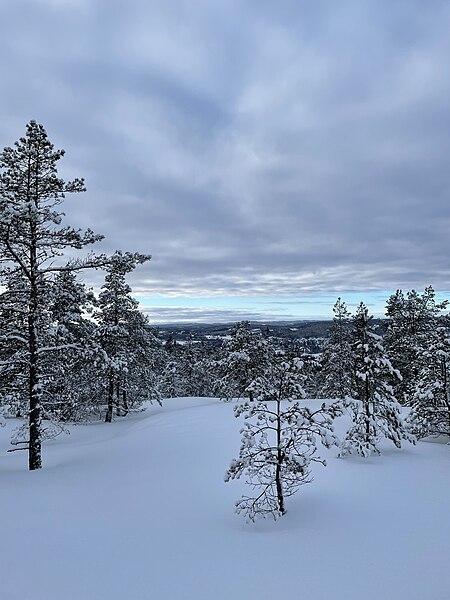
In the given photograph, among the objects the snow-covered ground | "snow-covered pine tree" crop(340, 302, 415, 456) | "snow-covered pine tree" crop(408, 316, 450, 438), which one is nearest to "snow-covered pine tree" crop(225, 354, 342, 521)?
the snow-covered ground

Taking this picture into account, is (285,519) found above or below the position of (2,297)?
below

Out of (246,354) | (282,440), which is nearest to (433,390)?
(282,440)

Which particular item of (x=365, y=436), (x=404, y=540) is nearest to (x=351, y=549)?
(x=404, y=540)

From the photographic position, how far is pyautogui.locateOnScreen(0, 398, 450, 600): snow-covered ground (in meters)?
4.73

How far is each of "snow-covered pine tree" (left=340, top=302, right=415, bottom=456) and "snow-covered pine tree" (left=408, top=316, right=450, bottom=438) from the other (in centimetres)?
312

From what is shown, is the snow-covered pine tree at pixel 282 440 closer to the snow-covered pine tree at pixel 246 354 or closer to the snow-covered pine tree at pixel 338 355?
the snow-covered pine tree at pixel 246 354

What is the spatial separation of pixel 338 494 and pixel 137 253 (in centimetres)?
911

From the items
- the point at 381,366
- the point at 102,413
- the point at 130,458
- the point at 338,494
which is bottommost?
the point at 102,413

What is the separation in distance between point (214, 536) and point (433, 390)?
43.9 feet

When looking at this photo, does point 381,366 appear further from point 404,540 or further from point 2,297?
point 2,297

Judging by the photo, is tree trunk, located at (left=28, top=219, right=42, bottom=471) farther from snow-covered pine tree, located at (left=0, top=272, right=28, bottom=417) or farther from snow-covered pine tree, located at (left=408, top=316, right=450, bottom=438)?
snow-covered pine tree, located at (left=408, top=316, right=450, bottom=438)

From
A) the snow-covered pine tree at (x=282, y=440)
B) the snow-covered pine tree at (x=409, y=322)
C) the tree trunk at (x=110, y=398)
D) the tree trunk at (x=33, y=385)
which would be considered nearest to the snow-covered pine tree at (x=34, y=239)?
the tree trunk at (x=33, y=385)

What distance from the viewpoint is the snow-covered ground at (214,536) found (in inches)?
186

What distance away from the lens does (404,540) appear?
569cm
